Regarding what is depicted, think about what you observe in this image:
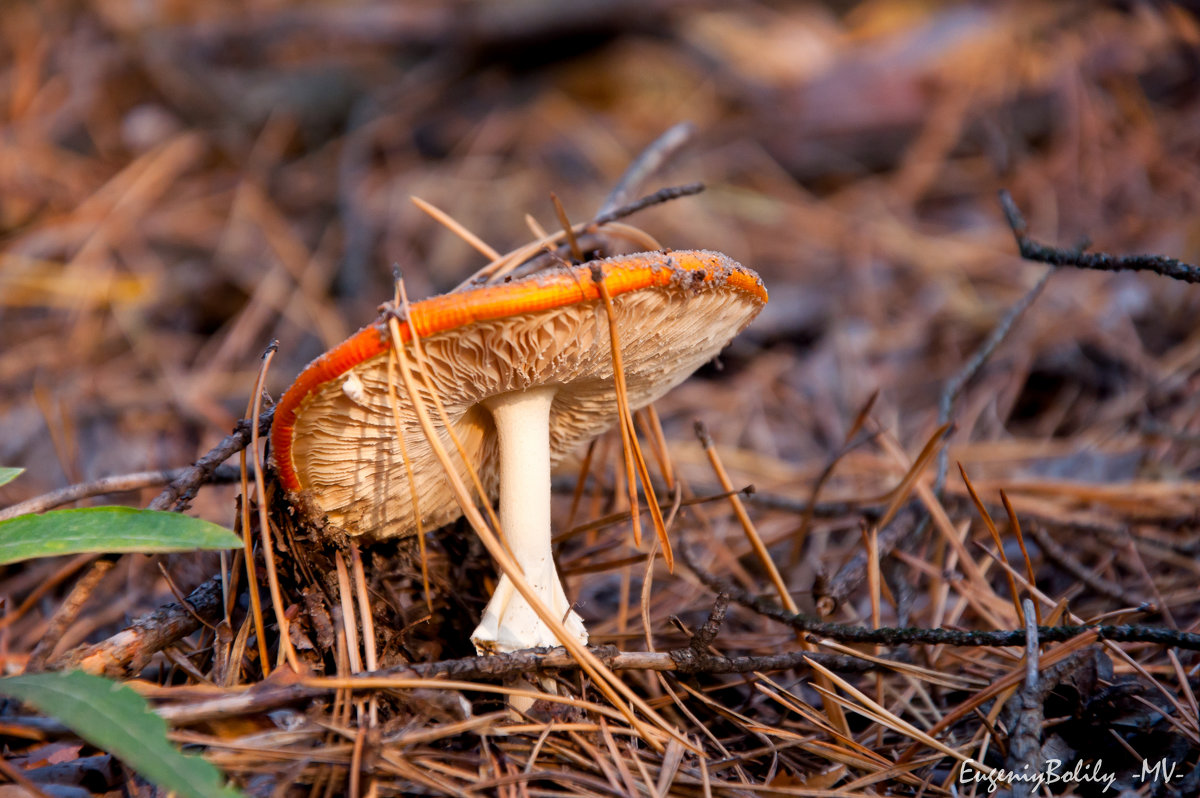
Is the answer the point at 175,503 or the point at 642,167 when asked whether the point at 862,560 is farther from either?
the point at 175,503

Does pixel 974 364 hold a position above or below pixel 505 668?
below

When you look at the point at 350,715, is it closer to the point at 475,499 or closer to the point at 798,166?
the point at 475,499

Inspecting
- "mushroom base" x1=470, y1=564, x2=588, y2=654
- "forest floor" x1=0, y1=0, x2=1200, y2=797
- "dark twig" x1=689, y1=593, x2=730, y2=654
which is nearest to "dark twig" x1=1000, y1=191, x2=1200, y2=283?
"forest floor" x1=0, y1=0, x2=1200, y2=797

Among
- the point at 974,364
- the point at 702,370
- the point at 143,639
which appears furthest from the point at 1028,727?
the point at 702,370

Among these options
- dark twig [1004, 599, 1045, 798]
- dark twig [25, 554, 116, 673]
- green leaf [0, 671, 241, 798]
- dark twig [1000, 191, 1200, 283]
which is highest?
dark twig [1000, 191, 1200, 283]

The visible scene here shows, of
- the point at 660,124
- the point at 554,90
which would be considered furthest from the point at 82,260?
the point at 660,124

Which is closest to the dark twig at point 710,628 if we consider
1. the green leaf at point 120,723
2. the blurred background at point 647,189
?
the green leaf at point 120,723

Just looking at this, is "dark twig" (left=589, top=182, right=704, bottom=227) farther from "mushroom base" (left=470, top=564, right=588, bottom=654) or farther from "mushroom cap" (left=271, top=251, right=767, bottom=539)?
"mushroom base" (left=470, top=564, right=588, bottom=654)
